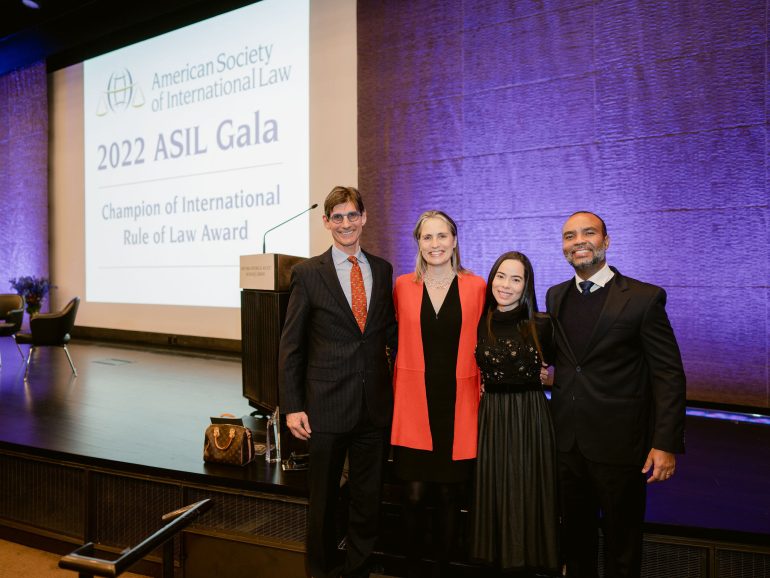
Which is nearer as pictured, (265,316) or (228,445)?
(228,445)

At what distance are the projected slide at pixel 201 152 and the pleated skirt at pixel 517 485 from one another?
4.07 metres

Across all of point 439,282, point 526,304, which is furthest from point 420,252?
point 526,304

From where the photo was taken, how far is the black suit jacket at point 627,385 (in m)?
1.54

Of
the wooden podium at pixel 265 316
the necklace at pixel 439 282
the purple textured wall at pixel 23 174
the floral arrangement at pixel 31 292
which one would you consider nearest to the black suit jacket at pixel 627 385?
the necklace at pixel 439 282

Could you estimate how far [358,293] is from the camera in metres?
1.82

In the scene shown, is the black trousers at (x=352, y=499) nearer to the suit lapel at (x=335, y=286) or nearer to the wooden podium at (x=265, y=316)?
the suit lapel at (x=335, y=286)

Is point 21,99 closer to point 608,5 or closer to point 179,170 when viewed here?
point 179,170

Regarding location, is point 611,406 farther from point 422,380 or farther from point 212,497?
point 212,497

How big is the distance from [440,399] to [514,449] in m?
0.29

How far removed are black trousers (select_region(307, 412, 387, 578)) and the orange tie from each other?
0.37m

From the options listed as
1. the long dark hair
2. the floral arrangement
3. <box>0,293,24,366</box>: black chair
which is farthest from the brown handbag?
the floral arrangement

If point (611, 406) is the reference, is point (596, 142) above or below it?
above

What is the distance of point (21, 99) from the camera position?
26.3ft

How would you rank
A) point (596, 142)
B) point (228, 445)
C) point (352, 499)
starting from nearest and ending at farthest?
point (352, 499)
point (228, 445)
point (596, 142)
